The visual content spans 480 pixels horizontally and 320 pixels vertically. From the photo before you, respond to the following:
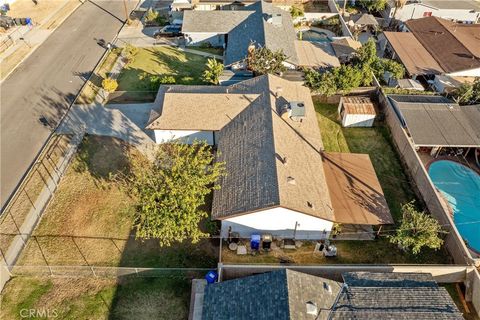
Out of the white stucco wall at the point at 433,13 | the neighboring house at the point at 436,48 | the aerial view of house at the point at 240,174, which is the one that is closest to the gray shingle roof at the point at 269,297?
the aerial view of house at the point at 240,174

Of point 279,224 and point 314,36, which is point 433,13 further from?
point 279,224

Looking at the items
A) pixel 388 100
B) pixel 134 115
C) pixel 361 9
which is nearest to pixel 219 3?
Answer: pixel 361 9

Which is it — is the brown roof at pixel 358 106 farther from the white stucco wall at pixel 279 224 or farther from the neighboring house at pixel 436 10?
the neighboring house at pixel 436 10

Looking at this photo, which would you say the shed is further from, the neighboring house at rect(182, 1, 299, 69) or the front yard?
the neighboring house at rect(182, 1, 299, 69)

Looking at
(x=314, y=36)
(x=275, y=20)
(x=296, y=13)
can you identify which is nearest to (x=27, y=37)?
(x=275, y=20)

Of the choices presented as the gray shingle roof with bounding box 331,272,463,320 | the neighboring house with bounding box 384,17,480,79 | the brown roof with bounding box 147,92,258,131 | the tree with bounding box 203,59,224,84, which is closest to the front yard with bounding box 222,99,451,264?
the gray shingle roof with bounding box 331,272,463,320

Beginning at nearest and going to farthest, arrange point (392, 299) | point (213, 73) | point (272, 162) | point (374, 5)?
point (392, 299) < point (272, 162) < point (213, 73) < point (374, 5)
